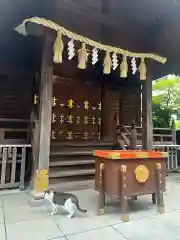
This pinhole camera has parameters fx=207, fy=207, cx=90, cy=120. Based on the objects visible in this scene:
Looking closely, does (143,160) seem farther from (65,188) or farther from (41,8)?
(41,8)

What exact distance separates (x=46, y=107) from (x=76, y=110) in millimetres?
3326

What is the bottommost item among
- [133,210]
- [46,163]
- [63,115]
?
[133,210]

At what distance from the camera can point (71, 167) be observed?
4.16 m

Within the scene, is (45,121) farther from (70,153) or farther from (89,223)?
(89,223)

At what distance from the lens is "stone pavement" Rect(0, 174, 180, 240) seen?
2008 mm

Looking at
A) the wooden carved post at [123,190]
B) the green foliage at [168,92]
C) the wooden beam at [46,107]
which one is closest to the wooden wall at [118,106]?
the green foliage at [168,92]

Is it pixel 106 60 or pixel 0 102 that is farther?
pixel 0 102

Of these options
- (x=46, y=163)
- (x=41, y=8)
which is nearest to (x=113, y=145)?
(x=46, y=163)

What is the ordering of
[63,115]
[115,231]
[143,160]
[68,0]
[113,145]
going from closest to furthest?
[115,231] → [143,160] → [68,0] → [113,145] → [63,115]

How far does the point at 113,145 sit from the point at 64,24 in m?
2.97

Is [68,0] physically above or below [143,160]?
above

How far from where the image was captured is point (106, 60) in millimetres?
3514

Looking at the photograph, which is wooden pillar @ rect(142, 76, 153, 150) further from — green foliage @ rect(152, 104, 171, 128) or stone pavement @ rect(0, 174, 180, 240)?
green foliage @ rect(152, 104, 171, 128)

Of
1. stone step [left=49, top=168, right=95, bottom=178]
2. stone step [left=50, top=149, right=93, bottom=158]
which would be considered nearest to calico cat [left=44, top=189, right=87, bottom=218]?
stone step [left=49, top=168, right=95, bottom=178]
